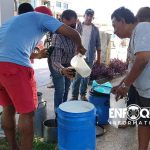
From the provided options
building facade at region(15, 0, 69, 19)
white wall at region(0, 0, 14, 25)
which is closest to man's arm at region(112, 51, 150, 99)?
white wall at region(0, 0, 14, 25)

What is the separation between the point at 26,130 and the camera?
259cm

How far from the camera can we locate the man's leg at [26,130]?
2.58m

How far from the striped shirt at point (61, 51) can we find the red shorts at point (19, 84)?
1143 mm

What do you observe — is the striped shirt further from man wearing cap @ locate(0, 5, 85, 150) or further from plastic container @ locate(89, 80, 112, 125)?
man wearing cap @ locate(0, 5, 85, 150)

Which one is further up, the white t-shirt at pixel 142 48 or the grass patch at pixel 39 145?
the white t-shirt at pixel 142 48

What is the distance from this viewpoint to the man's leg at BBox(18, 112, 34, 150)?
2578 mm

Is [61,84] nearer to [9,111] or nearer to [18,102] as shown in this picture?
[9,111]

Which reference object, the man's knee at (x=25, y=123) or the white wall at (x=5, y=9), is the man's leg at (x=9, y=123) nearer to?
the man's knee at (x=25, y=123)

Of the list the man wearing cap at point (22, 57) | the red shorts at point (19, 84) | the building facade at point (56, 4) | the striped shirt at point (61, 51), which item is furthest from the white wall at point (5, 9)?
the building facade at point (56, 4)

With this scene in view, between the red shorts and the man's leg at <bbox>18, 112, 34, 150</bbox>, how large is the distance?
0.09 m

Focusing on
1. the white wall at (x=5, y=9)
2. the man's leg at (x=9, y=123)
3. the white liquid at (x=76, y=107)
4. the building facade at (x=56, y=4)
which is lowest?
the man's leg at (x=9, y=123)

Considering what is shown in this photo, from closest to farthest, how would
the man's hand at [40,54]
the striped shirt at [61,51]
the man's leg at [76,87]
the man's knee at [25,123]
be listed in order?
1. the man's knee at [25,123]
2. the man's hand at [40,54]
3. the striped shirt at [61,51]
4. the man's leg at [76,87]

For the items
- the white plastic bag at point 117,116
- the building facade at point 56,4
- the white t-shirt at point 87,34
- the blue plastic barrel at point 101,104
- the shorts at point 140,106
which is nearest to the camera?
the shorts at point 140,106

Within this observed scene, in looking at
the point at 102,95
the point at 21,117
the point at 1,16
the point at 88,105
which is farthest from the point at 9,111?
the point at 102,95
